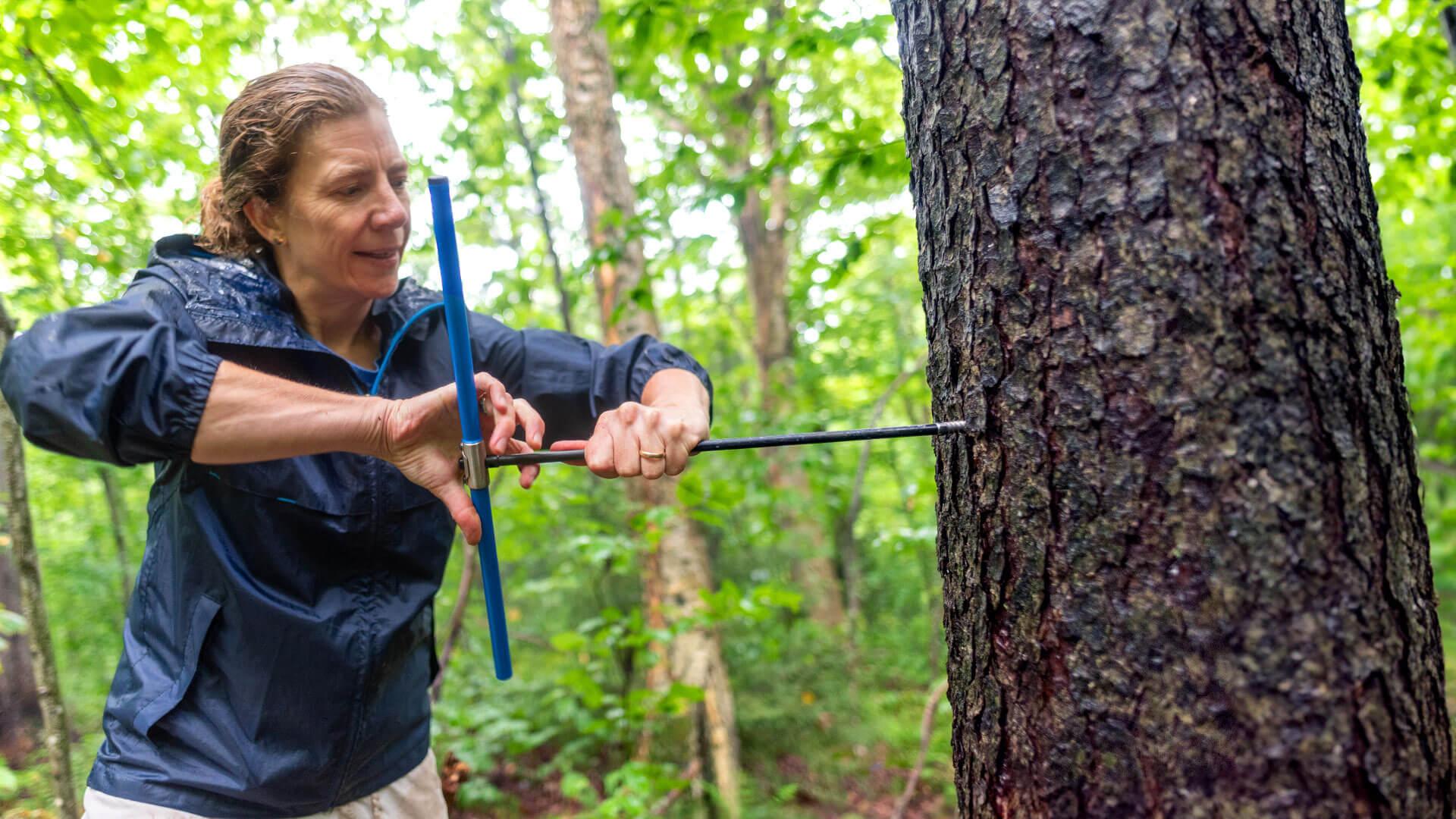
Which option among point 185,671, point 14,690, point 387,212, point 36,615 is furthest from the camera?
point 14,690

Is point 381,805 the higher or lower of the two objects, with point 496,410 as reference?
lower

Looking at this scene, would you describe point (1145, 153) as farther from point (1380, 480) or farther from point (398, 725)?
point (398, 725)

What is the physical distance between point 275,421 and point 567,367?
2.28 feet

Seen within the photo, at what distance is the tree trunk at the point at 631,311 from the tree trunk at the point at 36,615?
2486 mm

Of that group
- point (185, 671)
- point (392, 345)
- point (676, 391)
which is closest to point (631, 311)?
point (392, 345)

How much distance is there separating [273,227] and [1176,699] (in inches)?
69.0

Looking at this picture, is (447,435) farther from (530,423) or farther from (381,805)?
(381,805)

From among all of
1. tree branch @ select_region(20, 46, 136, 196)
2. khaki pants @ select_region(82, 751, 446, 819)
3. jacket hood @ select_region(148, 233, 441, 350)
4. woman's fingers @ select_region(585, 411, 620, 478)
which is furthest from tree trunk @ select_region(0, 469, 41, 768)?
woman's fingers @ select_region(585, 411, 620, 478)

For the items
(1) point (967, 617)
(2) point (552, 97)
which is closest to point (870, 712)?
(2) point (552, 97)

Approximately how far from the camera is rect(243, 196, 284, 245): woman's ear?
1.60 meters

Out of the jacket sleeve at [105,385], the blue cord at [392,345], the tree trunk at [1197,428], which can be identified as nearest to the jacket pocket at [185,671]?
the jacket sleeve at [105,385]

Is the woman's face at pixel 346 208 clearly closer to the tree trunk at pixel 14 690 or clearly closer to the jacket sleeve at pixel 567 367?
the jacket sleeve at pixel 567 367

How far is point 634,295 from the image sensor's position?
341cm

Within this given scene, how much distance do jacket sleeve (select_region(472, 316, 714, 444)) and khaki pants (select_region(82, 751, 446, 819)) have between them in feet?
2.81
